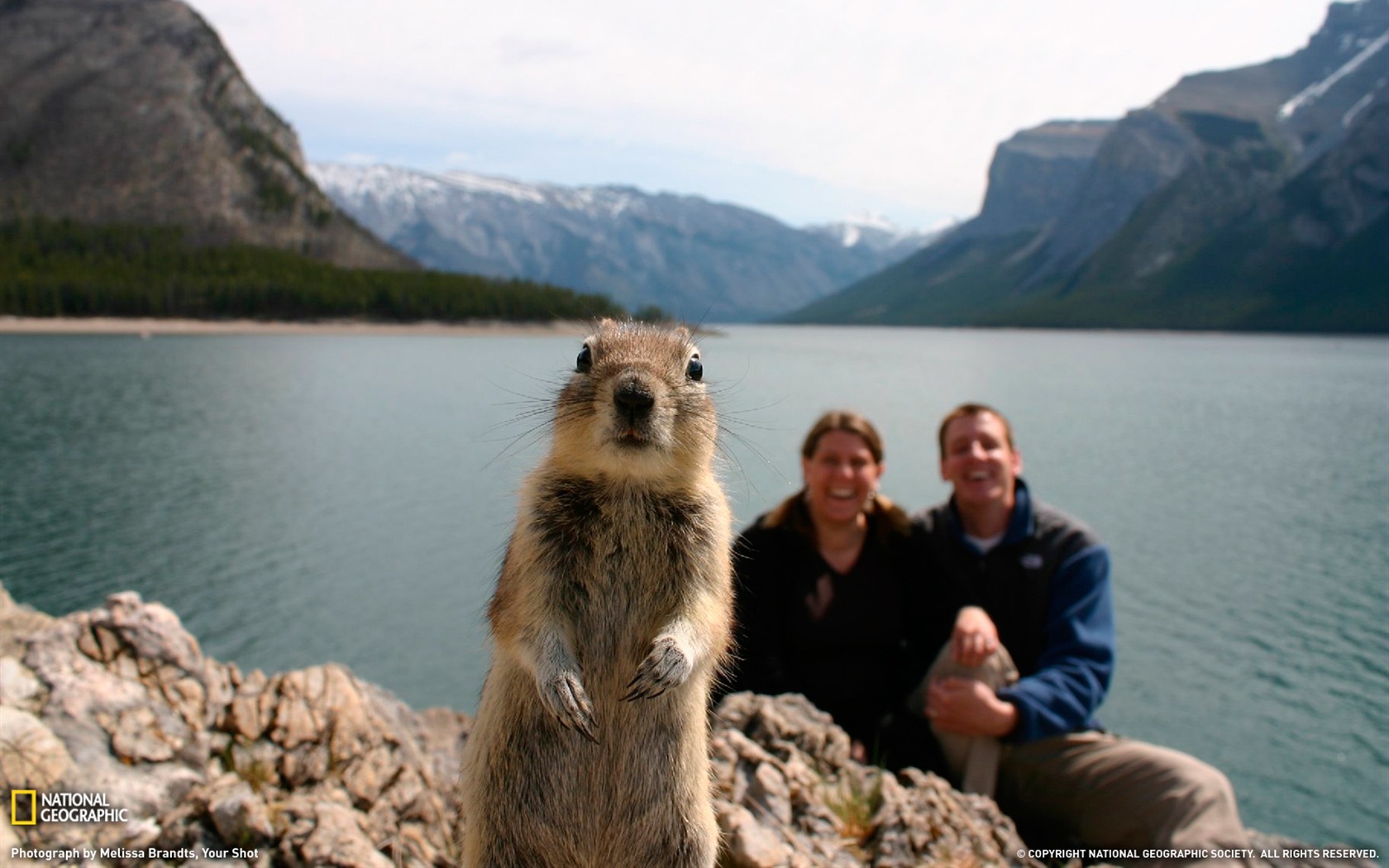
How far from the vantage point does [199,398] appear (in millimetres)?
50344

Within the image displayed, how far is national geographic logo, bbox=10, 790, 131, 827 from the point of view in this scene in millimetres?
5098

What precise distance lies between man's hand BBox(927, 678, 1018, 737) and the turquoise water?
252 cm

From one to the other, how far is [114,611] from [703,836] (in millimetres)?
5464

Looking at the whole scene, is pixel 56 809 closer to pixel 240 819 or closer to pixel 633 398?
pixel 240 819

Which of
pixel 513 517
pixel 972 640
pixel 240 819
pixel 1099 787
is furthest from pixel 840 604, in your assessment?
pixel 240 819

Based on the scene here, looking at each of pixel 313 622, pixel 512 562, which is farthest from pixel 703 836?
pixel 313 622

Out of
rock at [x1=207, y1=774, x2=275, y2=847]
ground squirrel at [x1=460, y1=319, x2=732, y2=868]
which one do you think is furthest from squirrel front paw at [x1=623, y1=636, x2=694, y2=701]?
rock at [x1=207, y1=774, x2=275, y2=847]

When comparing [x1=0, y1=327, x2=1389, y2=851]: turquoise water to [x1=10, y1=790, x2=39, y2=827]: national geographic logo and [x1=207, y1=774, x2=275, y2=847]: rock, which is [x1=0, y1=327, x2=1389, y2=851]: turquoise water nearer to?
[x1=207, y1=774, x2=275, y2=847]: rock

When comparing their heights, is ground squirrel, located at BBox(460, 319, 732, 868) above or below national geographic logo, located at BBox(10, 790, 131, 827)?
above

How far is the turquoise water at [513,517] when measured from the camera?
15867mm

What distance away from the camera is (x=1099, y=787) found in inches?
287

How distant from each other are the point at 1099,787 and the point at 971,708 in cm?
145

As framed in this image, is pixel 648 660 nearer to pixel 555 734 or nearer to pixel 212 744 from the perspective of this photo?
pixel 555 734

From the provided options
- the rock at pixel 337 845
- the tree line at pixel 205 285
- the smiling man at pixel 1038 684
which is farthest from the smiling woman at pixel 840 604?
the tree line at pixel 205 285
